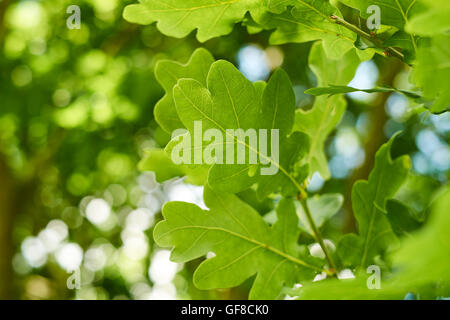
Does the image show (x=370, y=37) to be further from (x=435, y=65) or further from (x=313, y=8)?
(x=435, y=65)

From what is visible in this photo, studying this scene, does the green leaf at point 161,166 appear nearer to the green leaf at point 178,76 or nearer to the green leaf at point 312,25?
the green leaf at point 178,76

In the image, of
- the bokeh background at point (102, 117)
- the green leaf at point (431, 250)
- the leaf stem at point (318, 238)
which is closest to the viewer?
the green leaf at point (431, 250)

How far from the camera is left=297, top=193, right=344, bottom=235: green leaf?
3.81 ft

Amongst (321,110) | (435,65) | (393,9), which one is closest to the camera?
(435,65)

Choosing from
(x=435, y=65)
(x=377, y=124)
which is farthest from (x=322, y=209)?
(x=377, y=124)

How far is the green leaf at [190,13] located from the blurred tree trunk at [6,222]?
3217 mm

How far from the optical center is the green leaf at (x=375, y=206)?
1.00m

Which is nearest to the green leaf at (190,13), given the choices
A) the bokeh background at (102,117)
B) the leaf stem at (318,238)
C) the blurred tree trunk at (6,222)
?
the leaf stem at (318,238)

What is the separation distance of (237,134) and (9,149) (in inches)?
158

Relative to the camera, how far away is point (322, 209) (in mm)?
1204

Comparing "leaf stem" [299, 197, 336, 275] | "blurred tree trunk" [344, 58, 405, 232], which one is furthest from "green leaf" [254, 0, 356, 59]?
"blurred tree trunk" [344, 58, 405, 232]

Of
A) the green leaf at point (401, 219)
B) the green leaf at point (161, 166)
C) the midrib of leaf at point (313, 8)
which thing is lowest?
the green leaf at point (401, 219)

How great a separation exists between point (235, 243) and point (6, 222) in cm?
337
